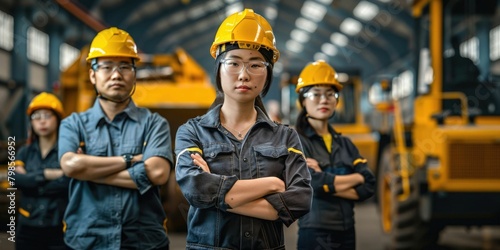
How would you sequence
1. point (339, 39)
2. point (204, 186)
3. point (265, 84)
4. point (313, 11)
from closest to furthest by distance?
point (204, 186)
point (265, 84)
point (313, 11)
point (339, 39)

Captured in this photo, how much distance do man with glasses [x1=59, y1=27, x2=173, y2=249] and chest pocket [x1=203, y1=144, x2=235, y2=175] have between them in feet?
2.14

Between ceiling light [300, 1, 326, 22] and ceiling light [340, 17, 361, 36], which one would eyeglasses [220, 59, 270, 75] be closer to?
ceiling light [300, 1, 326, 22]

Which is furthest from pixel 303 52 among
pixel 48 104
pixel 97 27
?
pixel 48 104

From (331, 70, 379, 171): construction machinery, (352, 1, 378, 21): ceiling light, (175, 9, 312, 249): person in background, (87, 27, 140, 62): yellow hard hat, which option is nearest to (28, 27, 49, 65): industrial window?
(331, 70, 379, 171): construction machinery

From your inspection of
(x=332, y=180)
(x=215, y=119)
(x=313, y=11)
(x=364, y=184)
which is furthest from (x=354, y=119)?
(x=313, y=11)

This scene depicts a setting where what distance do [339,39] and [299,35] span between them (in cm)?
413

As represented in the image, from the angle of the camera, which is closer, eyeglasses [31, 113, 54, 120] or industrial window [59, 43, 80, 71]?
eyeglasses [31, 113, 54, 120]

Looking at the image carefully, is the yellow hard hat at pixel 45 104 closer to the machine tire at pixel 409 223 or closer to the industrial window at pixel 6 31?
the machine tire at pixel 409 223

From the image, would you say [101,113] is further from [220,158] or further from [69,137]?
[220,158]

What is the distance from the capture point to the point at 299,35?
2047 cm

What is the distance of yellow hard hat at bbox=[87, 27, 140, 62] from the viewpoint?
303 cm

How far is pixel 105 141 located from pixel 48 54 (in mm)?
15932

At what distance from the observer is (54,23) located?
679 inches

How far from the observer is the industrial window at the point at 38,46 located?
55.3 feet
